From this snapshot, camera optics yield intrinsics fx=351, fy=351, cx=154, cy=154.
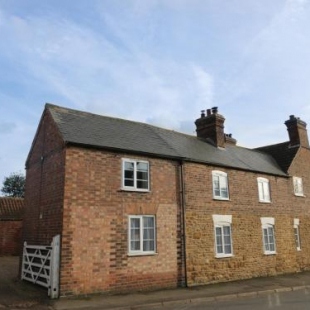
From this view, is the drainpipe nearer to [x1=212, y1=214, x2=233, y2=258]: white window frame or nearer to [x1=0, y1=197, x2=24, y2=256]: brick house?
[x1=212, y1=214, x2=233, y2=258]: white window frame

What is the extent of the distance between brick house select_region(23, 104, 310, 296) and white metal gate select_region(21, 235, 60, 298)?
0.89ft

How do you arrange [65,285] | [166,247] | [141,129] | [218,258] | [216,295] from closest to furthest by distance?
[65,285] < [216,295] < [166,247] < [218,258] < [141,129]

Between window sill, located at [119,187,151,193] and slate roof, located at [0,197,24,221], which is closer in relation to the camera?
window sill, located at [119,187,151,193]

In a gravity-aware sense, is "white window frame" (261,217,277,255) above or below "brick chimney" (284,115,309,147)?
below

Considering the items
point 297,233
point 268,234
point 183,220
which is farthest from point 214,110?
point 297,233

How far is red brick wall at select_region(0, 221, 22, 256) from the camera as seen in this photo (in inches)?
1070

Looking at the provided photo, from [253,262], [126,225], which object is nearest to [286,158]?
→ [253,262]

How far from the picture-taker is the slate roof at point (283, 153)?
75.7 feet

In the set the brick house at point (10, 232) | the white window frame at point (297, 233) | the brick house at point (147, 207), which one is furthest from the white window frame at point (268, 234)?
the brick house at point (10, 232)

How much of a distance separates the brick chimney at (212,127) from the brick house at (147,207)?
3.7 inches

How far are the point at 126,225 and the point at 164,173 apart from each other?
299cm

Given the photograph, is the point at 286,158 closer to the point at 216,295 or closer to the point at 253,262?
the point at 253,262

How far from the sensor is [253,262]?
1775cm

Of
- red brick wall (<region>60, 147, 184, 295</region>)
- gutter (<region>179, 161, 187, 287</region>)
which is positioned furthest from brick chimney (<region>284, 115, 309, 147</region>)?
red brick wall (<region>60, 147, 184, 295</region>)
